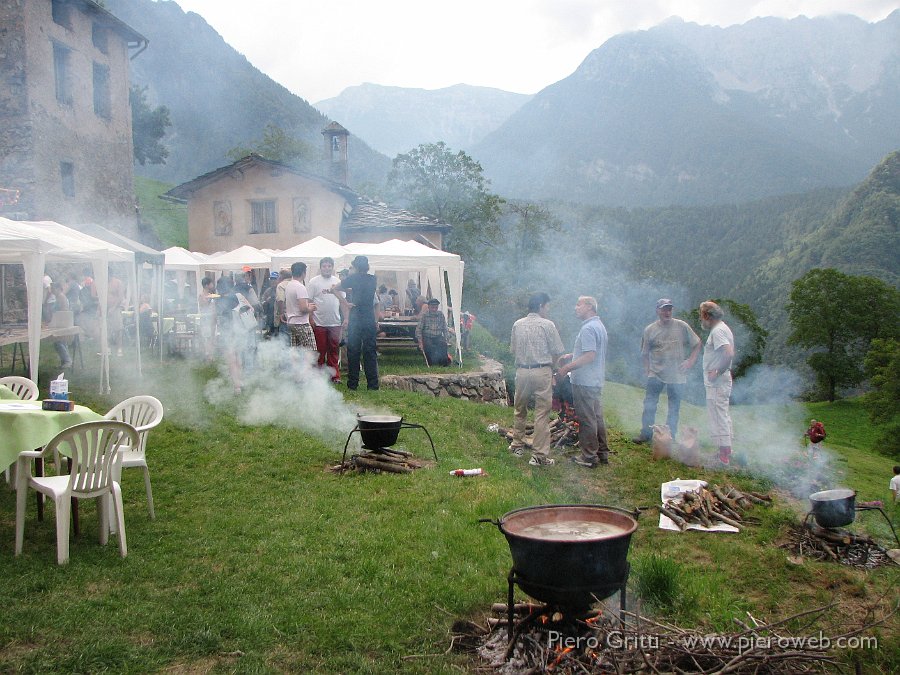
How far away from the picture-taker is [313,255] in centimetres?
1559

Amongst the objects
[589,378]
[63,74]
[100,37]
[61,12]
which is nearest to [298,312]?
[589,378]

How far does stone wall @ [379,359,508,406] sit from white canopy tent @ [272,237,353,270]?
12.2 feet

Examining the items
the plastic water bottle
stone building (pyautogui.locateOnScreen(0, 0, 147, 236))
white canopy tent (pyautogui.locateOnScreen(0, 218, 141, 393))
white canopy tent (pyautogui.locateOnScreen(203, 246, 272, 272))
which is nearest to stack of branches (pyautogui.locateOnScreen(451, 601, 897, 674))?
the plastic water bottle

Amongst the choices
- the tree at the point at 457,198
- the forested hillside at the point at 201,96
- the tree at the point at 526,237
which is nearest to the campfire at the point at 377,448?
the tree at the point at 457,198

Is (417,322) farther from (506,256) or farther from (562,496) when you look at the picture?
(506,256)

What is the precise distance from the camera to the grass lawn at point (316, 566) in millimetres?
3439

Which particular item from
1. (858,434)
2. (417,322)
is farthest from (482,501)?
(858,434)

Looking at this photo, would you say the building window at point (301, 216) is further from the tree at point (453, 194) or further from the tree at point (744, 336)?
the tree at point (744, 336)

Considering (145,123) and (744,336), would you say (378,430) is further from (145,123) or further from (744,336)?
(145,123)

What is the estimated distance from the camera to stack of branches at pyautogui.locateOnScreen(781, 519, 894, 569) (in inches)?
195

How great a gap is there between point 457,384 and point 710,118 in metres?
127

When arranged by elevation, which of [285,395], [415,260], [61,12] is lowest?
[285,395]

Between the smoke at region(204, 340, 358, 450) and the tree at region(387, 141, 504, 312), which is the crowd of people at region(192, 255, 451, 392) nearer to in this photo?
the smoke at region(204, 340, 358, 450)

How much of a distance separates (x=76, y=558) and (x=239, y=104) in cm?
8264
